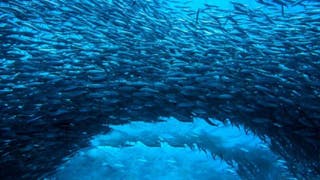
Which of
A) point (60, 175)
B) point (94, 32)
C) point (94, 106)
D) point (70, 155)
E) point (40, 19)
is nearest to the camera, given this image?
point (40, 19)

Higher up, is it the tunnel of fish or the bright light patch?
the tunnel of fish

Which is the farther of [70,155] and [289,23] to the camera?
[70,155]

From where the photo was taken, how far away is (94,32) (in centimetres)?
810

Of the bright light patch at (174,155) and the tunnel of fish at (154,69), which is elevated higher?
the tunnel of fish at (154,69)

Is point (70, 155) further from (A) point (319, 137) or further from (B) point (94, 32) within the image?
(A) point (319, 137)

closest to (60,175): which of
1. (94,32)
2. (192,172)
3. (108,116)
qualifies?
(108,116)

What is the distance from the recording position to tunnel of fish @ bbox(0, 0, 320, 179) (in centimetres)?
777

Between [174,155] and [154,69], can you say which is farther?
[174,155]

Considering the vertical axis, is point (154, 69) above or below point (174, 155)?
above

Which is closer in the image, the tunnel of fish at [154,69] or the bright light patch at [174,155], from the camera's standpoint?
the tunnel of fish at [154,69]

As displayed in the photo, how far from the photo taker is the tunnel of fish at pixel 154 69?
7.77 meters

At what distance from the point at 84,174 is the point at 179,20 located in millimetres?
8291

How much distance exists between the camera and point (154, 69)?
9.01 m

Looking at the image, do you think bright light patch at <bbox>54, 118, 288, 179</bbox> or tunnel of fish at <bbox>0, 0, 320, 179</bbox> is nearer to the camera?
tunnel of fish at <bbox>0, 0, 320, 179</bbox>
